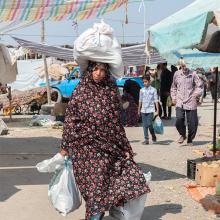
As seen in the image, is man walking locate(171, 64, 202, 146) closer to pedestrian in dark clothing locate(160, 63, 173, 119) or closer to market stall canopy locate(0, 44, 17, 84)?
market stall canopy locate(0, 44, 17, 84)

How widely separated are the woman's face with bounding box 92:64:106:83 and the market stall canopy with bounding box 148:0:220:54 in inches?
41.7

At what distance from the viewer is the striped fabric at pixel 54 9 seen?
7.30 m

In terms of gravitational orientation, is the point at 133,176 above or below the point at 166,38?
below

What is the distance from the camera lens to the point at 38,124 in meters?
15.8

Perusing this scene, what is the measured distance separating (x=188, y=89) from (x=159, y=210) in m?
4.71

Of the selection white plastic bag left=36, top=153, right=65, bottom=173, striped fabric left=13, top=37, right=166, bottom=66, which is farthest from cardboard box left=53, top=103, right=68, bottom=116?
white plastic bag left=36, top=153, right=65, bottom=173

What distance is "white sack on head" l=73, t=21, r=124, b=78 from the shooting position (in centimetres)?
497

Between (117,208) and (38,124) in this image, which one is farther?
(38,124)

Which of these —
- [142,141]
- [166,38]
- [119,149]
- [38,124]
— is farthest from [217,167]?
[38,124]

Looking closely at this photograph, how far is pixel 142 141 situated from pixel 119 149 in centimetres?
725

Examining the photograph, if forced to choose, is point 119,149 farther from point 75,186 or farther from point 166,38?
point 166,38

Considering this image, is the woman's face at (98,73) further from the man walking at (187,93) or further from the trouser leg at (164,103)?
the trouser leg at (164,103)

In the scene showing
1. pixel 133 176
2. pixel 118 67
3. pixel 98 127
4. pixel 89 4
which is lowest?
pixel 133 176

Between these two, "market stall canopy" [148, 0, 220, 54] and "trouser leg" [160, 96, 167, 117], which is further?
"trouser leg" [160, 96, 167, 117]
